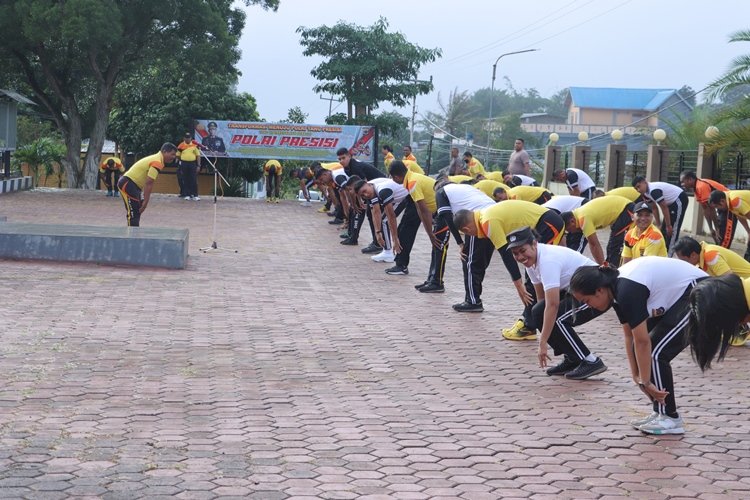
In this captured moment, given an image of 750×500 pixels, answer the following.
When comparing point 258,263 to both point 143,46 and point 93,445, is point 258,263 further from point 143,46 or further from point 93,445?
point 143,46

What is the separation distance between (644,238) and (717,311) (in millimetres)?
5628

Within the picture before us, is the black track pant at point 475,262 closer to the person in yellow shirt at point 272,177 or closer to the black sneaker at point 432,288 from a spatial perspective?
the black sneaker at point 432,288

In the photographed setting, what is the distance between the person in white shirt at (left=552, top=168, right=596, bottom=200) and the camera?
52.0ft

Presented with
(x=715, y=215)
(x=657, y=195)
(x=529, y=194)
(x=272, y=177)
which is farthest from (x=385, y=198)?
(x=272, y=177)

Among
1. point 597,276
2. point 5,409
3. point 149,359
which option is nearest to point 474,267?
point 149,359

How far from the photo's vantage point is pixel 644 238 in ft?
37.1

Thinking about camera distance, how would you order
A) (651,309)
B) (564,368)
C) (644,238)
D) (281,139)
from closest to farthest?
(651,309) < (564,368) < (644,238) < (281,139)

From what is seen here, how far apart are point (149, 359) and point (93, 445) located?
99.5 inches

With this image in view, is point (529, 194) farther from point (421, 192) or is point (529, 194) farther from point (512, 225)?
point (512, 225)

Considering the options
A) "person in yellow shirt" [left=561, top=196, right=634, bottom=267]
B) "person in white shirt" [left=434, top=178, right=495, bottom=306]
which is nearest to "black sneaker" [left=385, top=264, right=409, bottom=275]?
"person in white shirt" [left=434, top=178, right=495, bottom=306]

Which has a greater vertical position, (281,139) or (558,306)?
(281,139)

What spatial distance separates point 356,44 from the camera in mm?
38281

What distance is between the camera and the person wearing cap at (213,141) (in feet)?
104

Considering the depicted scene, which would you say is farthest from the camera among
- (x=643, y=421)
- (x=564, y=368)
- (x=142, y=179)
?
(x=142, y=179)
